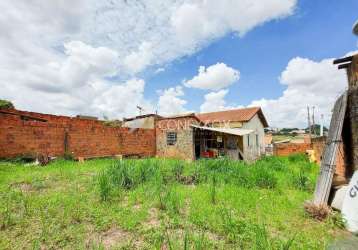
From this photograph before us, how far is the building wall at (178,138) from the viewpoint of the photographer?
15.9 metres

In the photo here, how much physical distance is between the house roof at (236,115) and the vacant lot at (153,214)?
1272 cm

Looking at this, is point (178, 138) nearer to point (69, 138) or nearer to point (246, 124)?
point (246, 124)

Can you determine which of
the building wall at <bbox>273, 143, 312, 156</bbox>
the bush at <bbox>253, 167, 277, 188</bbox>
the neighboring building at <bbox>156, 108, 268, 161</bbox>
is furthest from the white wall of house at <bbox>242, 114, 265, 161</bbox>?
the bush at <bbox>253, 167, 277, 188</bbox>

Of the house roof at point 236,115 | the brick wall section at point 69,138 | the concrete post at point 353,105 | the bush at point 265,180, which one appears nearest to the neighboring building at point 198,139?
the house roof at point 236,115

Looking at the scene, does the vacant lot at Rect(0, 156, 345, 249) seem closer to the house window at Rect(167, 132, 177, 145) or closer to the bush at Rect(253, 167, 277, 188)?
the bush at Rect(253, 167, 277, 188)

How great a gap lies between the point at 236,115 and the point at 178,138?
23.5 ft

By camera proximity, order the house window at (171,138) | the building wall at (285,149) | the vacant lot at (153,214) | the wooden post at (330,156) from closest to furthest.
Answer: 1. the vacant lot at (153,214)
2. the wooden post at (330,156)
3. the house window at (171,138)
4. the building wall at (285,149)

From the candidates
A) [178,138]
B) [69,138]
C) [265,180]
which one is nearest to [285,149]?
Answer: [178,138]

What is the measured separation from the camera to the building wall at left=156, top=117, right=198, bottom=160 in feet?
52.0

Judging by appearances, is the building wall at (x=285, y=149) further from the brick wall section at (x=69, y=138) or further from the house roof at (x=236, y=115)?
the brick wall section at (x=69, y=138)

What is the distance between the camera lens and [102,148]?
Result: 45.2 feet

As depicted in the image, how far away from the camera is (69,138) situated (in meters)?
12.0

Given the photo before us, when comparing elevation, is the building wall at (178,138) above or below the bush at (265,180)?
above

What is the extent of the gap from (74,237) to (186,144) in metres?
12.9
